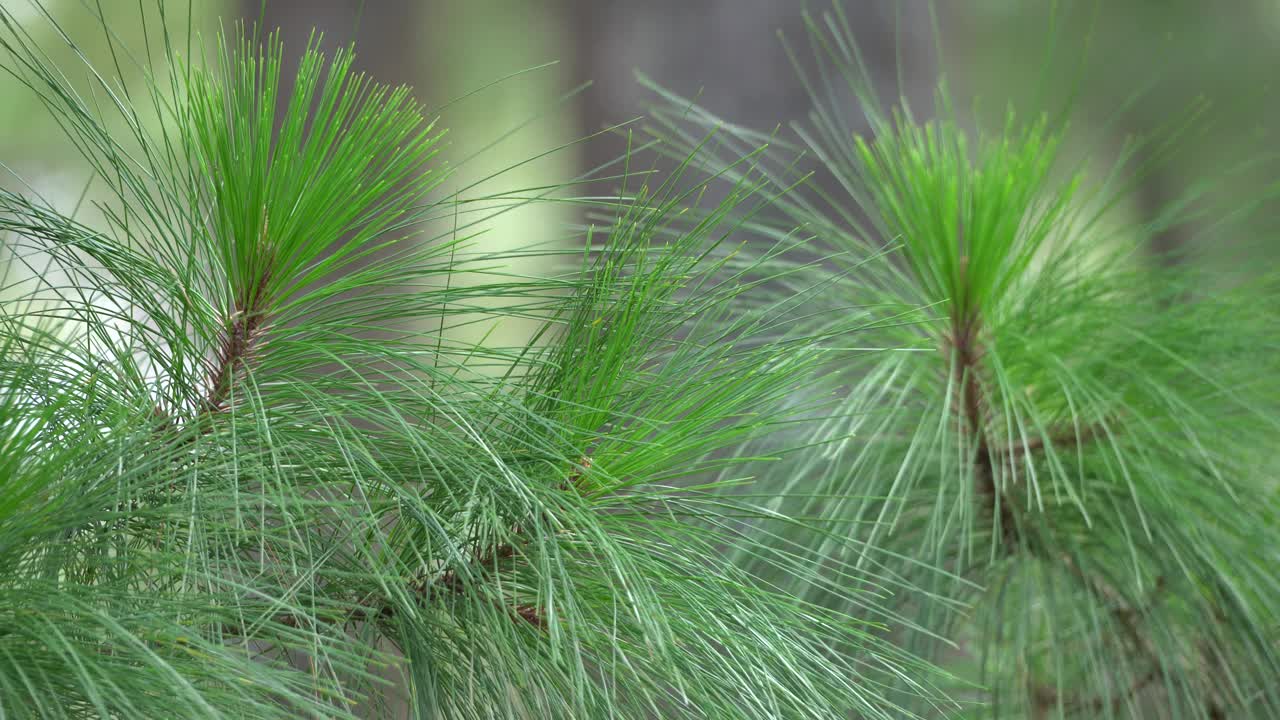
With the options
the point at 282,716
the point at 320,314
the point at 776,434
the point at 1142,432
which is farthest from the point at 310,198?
the point at 1142,432

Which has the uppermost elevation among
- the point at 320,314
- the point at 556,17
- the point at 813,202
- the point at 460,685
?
the point at 556,17

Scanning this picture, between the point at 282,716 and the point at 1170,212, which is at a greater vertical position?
the point at 1170,212

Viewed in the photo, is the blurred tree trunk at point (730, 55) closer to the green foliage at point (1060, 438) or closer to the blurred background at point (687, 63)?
the blurred background at point (687, 63)

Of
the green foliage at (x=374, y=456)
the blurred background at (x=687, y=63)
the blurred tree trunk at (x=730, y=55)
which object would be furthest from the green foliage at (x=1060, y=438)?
the blurred tree trunk at (x=730, y=55)

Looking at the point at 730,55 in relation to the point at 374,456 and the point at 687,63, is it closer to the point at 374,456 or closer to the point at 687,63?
the point at 687,63

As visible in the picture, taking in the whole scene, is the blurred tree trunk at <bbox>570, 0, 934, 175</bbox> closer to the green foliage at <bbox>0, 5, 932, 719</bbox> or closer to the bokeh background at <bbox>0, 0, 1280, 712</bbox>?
the bokeh background at <bbox>0, 0, 1280, 712</bbox>

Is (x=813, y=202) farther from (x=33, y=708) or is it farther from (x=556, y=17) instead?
(x=33, y=708)

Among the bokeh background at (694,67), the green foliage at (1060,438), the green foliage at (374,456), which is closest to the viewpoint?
the green foliage at (374,456)

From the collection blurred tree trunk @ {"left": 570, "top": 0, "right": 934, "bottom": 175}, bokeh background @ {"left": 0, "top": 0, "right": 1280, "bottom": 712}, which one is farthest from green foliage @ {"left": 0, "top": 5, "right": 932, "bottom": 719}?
blurred tree trunk @ {"left": 570, "top": 0, "right": 934, "bottom": 175}
